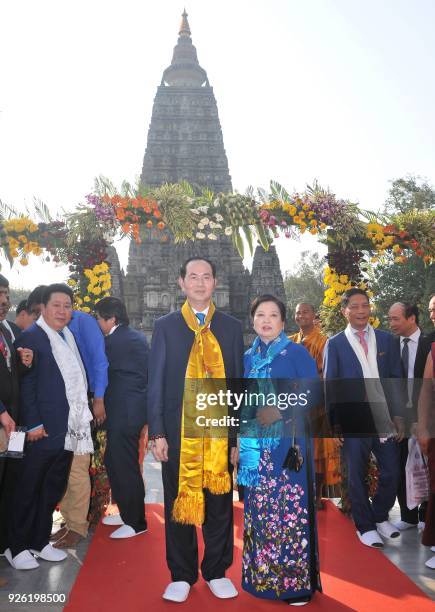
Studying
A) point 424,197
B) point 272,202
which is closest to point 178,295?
point 424,197

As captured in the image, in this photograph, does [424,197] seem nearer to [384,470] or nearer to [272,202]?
[272,202]

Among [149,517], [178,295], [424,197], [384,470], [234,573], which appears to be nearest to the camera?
[234,573]

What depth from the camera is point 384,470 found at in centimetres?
451

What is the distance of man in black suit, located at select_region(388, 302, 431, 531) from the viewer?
475 cm

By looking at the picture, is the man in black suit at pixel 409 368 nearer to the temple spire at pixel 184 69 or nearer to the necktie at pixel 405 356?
the necktie at pixel 405 356

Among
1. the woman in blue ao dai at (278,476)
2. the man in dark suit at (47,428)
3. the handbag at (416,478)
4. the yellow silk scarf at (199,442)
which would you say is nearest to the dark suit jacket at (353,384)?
the handbag at (416,478)

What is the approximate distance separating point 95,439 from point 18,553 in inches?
52.0

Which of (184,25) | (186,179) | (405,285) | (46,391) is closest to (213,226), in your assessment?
(46,391)

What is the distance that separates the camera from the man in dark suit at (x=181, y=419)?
334 centimetres

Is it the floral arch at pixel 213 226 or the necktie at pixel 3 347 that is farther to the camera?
the floral arch at pixel 213 226

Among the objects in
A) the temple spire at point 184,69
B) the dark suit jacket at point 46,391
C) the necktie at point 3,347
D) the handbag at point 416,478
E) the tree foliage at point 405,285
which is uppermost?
the temple spire at point 184,69

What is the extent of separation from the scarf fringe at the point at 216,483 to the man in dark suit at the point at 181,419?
40 mm

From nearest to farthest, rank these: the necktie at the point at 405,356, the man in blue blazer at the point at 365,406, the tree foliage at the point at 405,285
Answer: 1. the man in blue blazer at the point at 365,406
2. the necktie at the point at 405,356
3. the tree foliage at the point at 405,285

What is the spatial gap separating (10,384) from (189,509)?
145cm
